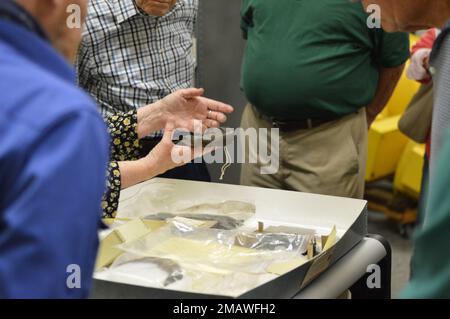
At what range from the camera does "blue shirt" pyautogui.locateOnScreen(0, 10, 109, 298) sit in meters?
0.65

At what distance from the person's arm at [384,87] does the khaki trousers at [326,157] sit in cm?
12

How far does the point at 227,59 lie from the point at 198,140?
4.52ft

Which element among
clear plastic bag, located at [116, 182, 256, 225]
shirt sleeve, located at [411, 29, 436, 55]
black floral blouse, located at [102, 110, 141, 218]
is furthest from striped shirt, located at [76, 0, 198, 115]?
shirt sleeve, located at [411, 29, 436, 55]

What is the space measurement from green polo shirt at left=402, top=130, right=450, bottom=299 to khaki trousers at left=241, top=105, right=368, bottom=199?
154cm

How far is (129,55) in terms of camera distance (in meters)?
2.06

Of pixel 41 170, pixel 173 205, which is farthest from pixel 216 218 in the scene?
pixel 41 170

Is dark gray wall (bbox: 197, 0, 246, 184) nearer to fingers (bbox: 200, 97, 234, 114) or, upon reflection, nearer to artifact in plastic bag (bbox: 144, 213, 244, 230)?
fingers (bbox: 200, 97, 234, 114)

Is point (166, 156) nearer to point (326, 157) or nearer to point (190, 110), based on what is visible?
point (190, 110)

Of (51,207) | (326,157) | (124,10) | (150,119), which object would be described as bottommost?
(326,157)

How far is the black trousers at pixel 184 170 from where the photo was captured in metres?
1.98

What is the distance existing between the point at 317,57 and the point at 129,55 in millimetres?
614

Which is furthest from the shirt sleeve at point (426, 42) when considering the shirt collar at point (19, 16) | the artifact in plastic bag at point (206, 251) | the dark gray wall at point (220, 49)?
the shirt collar at point (19, 16)

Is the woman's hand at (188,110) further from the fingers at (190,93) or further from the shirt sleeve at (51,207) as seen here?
the shirt sleeve at (51,207)

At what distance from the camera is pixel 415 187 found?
11.6 feet
